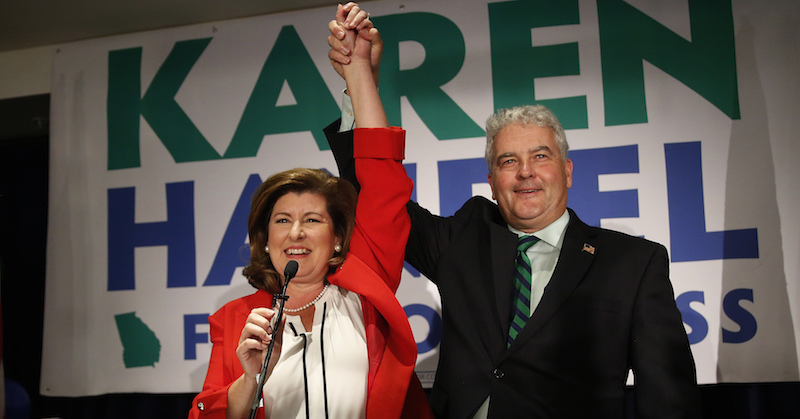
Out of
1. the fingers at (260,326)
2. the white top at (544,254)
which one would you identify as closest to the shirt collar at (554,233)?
the white top at (544,254)

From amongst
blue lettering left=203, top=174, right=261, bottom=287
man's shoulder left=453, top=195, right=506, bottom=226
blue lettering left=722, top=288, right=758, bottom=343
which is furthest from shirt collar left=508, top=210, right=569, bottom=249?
blue lettering left=203, top=174, right=261, bottom=287

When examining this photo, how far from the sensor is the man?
1479 millimetres

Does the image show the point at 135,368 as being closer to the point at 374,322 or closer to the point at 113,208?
the point at 113,208

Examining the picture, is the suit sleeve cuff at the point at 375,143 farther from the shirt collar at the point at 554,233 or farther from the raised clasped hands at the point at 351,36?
the shirt collar at the point at 554,233

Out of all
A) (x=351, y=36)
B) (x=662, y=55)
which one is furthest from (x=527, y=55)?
(x=351, y=36)

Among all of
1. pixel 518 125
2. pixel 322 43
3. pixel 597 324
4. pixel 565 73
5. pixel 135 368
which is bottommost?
pixel 135 368

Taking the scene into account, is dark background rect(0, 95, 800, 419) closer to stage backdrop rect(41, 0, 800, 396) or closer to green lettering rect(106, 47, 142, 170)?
stage backdrop rect(41, 0, 800, 396)

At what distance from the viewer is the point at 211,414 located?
4.76ft

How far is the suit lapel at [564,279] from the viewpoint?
1.53 m

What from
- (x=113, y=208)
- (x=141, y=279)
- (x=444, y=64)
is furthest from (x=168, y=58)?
(x=444, y=64)

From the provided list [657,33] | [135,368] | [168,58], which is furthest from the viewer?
[168,58]

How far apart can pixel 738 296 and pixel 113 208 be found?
3.20 meters

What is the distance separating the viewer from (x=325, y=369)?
1.51 m

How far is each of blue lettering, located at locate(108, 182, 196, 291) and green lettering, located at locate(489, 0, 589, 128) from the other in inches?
69.3
